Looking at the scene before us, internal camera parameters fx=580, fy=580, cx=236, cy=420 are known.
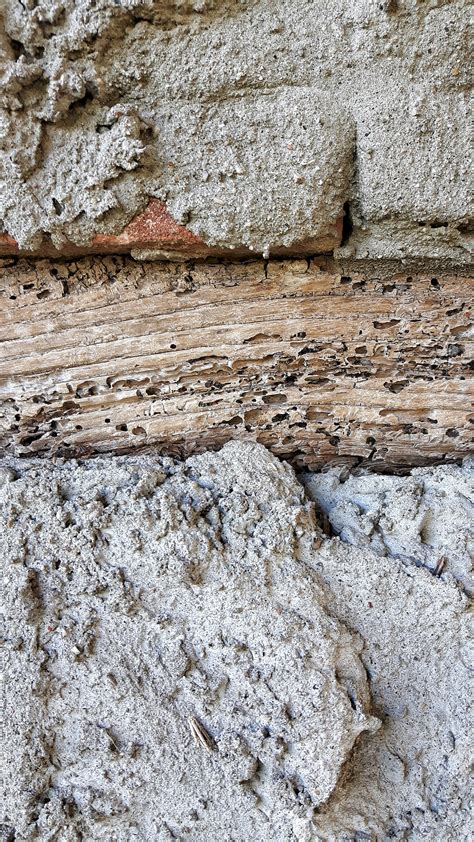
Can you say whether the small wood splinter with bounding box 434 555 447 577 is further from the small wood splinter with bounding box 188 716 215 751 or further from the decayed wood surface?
the small wood splinter with bounding box 188 716 215 751

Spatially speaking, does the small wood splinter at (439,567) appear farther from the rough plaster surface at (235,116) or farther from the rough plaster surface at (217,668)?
the rough plaster surface at (235,116)

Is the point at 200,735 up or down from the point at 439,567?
down

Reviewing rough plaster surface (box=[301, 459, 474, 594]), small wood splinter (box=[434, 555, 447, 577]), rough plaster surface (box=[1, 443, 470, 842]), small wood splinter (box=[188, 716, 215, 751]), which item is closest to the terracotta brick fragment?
rough plaster surface (box=[1, 443, 470, 842])

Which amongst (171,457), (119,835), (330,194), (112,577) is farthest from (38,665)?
(330,194)

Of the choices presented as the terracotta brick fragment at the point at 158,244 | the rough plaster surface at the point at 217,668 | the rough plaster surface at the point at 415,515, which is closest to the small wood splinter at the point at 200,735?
the rough plaster surface at the point at 217,668

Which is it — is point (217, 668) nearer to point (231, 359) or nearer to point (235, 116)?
point (231, 359)

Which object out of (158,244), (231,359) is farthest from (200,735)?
(158,244)
